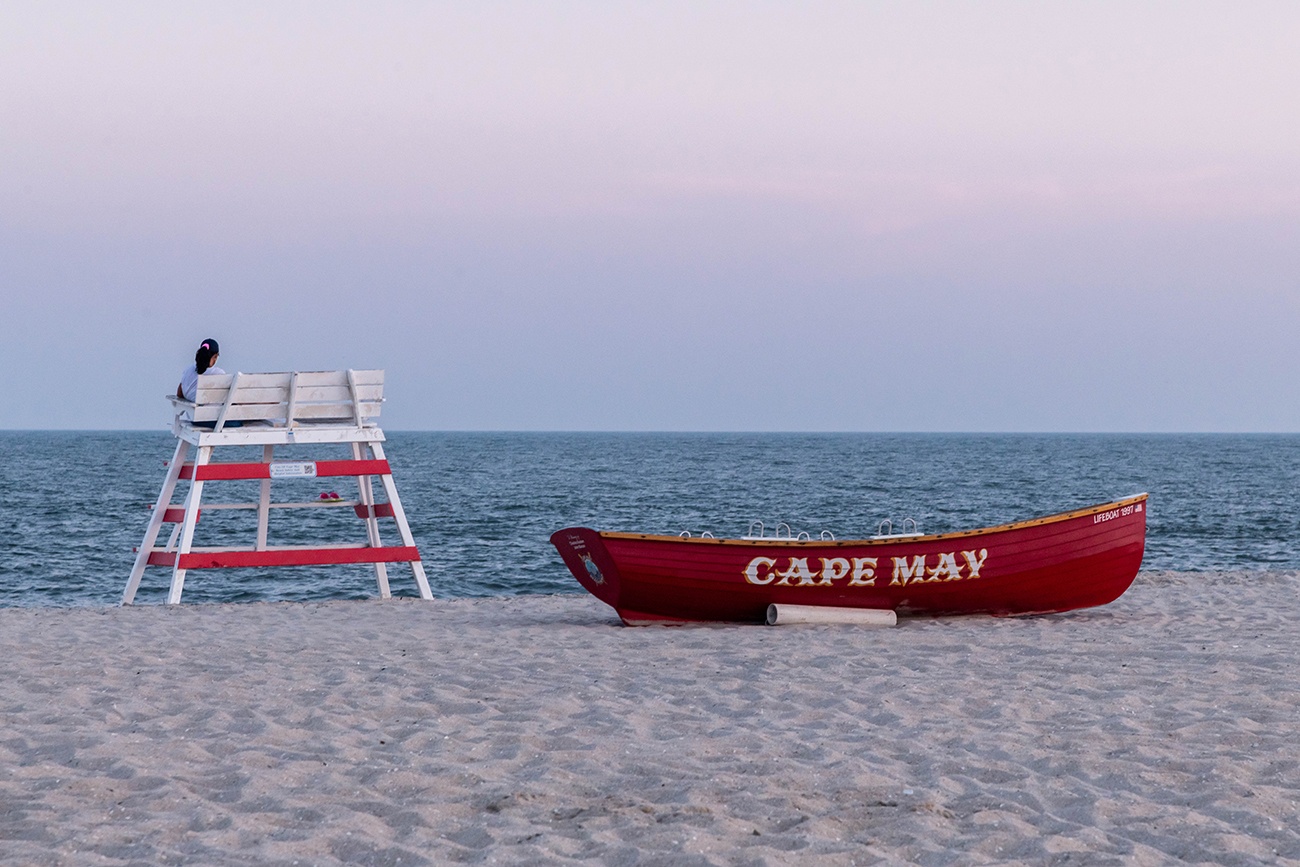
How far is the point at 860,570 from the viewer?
1288 cm

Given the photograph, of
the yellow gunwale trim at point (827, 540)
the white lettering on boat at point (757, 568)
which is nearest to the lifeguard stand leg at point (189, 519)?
the yellow gunwale trim at point (827, 540)

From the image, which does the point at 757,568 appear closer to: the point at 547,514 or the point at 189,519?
the point at 189,519

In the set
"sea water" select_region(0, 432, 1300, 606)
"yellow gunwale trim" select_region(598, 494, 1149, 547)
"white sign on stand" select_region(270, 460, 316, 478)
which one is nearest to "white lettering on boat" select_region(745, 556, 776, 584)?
"yellow gunwale trim" select_region(598, 494, 1149, 547)

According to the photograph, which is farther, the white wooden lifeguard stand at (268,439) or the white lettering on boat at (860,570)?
the white wooden lifeguard stand at (268,439)

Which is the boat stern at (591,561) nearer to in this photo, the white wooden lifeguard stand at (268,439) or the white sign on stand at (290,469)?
the white wooden lifeguard stand at (268,439)

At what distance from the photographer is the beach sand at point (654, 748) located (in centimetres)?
565

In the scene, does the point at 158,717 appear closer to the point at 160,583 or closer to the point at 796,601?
the point at 796,601

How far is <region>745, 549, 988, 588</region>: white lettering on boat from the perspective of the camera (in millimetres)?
12766

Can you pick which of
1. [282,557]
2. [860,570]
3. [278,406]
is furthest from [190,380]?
[860,570]

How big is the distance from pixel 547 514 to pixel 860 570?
28.9 meters

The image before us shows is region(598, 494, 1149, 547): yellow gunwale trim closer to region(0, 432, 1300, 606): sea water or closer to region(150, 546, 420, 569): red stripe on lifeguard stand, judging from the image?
region(150, 546, 420, 569): red stripe on lifeguard stand

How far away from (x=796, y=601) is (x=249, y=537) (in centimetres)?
2672

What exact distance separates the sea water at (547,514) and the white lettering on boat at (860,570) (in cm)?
1060

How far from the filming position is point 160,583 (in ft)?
82.5
